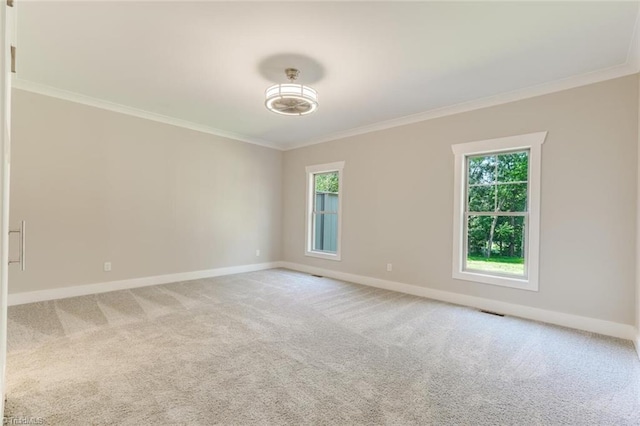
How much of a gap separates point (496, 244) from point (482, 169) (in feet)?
3.29

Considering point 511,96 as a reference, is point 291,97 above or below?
below

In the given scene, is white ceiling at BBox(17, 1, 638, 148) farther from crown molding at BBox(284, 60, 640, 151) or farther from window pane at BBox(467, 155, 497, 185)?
window pane at BBox(467, 155, 497, 185)

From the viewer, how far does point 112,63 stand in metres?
3.16

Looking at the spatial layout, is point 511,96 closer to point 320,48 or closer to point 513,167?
point 513,167

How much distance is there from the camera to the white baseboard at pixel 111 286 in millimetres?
3750

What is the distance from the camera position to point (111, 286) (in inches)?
173

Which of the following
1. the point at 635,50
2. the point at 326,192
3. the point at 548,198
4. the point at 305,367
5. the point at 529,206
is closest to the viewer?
the point at 305,367

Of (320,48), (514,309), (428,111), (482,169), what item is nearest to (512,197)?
(482,169)

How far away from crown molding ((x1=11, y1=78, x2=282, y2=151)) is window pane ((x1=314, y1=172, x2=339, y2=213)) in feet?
5.09

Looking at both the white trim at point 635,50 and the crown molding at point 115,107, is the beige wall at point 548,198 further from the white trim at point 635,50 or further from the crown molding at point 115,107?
the crown molding at point 115,107

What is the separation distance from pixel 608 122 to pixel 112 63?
5120 mm

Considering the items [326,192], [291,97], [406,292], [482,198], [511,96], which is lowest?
[406,292]

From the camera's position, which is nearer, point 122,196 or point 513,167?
point 513,167

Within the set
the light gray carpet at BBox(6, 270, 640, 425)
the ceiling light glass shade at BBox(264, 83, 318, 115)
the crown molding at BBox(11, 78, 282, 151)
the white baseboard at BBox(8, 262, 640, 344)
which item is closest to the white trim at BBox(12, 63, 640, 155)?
the crown molding at BBox(11, 78, 282, 151)
